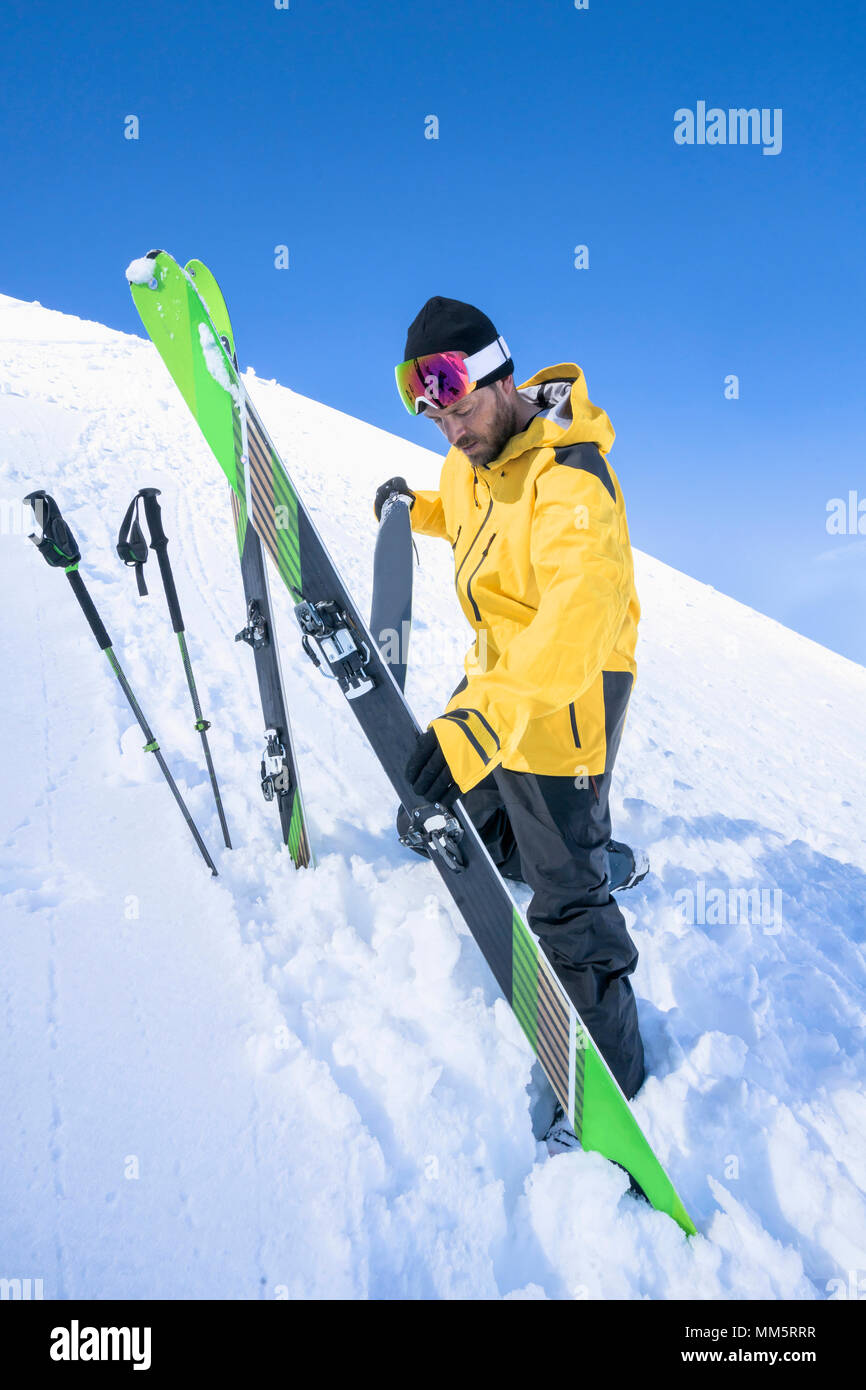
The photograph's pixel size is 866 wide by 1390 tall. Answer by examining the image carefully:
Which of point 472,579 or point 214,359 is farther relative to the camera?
point 214,359

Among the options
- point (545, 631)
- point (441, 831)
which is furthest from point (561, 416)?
point (441, 831)

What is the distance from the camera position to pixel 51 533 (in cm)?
212

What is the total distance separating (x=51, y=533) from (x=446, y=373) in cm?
131

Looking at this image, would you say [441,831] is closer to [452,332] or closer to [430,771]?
[430,771]

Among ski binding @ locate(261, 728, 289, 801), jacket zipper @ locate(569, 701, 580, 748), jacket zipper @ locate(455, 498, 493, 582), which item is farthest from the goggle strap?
ski binding @ locate(261, 728, 289, 801)

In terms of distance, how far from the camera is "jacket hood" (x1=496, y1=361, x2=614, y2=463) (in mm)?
1909

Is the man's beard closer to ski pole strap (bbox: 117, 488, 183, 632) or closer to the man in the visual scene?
the man

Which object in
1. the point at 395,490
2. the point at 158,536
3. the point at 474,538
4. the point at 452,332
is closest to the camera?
the point at 452,332

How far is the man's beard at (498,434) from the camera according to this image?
6.68ft

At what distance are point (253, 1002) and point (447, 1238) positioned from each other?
31.9 inches
